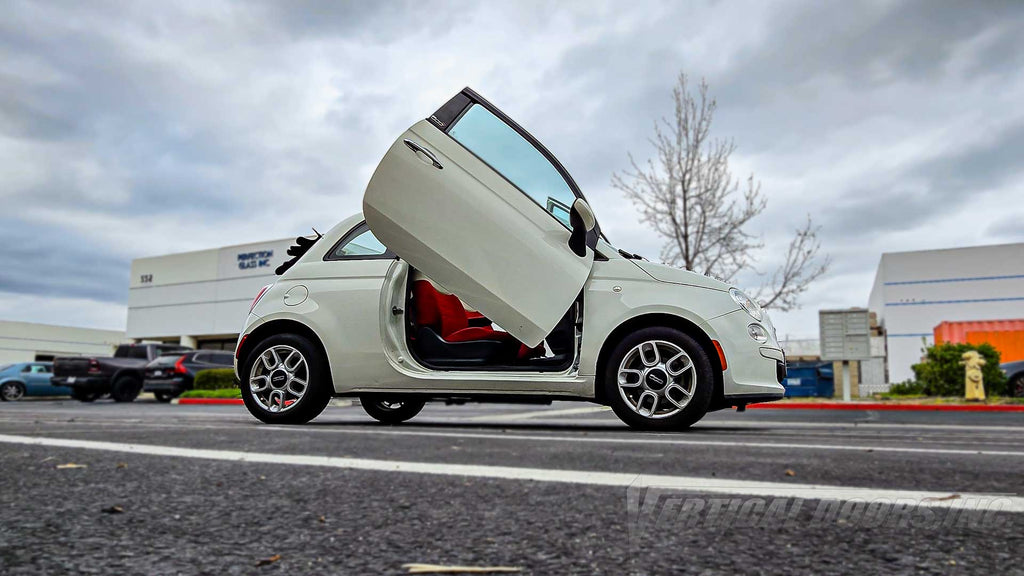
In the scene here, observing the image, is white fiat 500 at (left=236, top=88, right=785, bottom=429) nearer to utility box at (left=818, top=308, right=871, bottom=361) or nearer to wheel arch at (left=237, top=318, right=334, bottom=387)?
wheel arch at (left=237, top=318, right=334, bottom=387)

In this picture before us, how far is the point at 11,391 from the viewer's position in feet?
584

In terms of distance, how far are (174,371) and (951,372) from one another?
19.2 feet

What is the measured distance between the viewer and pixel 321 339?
257 cm

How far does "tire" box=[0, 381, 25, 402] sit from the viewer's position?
17450 cm

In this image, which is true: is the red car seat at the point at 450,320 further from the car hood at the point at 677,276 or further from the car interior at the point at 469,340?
the car hood at the point at 677,276

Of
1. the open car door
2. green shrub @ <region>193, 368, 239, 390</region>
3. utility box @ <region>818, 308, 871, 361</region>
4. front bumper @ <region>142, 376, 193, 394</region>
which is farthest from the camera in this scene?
front bumper @ <region>142, 376, 193, 394</region>

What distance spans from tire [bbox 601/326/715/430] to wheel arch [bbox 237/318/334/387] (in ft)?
3.18

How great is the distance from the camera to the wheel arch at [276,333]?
2596mm

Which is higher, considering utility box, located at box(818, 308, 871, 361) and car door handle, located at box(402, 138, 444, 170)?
car door handle, located at box(402, 138, 444, 170)

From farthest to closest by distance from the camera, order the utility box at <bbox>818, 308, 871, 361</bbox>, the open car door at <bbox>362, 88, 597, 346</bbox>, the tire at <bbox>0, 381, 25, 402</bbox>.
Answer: the tire at <bbox>0, 381, 25, 402</bbox> → the utility box at <bbox>818, 308, 871, 361</bbox> → the open car door at <bbox>362, 88, 597, 346</bbox>

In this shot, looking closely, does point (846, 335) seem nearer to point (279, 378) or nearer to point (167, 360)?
point (279, 378)

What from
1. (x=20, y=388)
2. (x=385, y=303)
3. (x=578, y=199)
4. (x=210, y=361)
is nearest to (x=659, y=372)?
(x=578, y=199)

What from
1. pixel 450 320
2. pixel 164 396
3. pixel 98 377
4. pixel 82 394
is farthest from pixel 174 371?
pixel 450 320

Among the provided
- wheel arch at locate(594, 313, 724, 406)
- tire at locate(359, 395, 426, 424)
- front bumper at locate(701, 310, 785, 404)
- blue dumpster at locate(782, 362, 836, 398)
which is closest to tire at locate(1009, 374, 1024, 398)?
blue dumpster at locate(782, 362, 836, 398)
